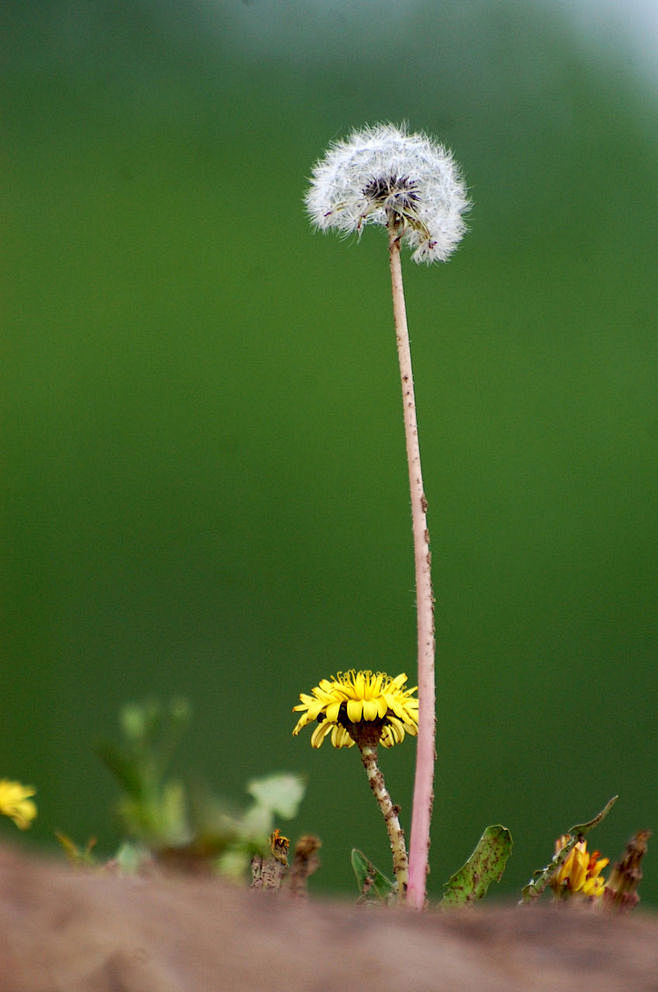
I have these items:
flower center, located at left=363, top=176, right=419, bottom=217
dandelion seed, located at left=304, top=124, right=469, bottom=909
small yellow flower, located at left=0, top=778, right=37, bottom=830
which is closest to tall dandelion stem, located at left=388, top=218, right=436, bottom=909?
dandelion seed, located at left=304, top=124, right=469, bottom=909

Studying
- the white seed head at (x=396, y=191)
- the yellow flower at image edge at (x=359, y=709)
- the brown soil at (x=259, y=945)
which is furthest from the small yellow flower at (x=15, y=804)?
the white seed head at (x=396, y=191)

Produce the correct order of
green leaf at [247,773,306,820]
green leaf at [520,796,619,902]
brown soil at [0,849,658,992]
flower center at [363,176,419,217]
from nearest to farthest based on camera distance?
1. brown soil at [0,849,658,992]
2. green leaf at [247,773,306,820]
3. green leaf at [520,796,619,902]
4. flower center at [363,176,419,217]

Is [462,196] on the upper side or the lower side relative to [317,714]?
upper

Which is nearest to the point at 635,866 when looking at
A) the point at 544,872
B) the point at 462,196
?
the point at 544,872

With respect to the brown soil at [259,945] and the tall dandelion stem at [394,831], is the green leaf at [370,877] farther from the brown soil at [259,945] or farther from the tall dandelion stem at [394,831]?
the brown soil at [259,945]

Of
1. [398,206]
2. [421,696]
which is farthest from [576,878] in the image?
[398,206]

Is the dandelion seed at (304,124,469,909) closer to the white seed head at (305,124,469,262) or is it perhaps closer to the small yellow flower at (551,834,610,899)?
Answer: the white seed head at (305,124,469,262)

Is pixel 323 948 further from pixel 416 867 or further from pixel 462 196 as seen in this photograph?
pixel 462 196
